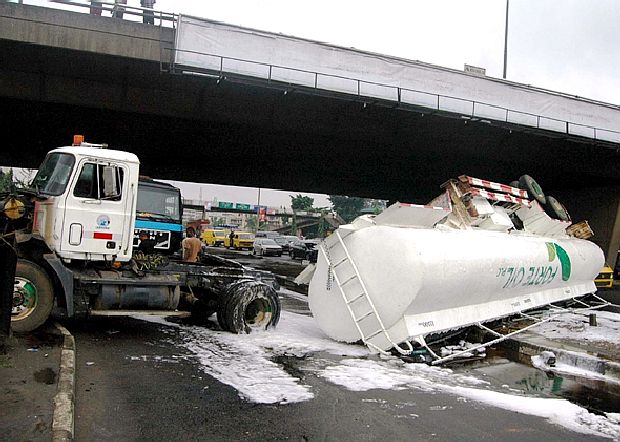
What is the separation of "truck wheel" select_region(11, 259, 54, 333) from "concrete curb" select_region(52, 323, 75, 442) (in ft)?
3.52

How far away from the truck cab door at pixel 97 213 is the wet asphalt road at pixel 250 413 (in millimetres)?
1720

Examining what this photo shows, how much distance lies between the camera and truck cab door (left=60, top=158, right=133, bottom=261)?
7.71 meters

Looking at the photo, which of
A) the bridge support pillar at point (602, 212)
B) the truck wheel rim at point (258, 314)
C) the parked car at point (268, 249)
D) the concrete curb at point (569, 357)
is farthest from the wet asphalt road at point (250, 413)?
the parked car at point (268, 249)

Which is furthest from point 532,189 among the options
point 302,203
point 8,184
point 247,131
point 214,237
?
point 302,203

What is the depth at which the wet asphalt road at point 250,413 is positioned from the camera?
4680 millimetres

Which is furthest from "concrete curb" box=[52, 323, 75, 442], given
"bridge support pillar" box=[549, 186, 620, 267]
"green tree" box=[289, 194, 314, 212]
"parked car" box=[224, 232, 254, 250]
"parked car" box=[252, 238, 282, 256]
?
"green tree" box=[289, 194, 314, 212]

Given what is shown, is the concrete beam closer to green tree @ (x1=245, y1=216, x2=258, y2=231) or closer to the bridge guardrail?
the bridge guardrail

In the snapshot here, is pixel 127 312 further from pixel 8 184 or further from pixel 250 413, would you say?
pixel 8 184

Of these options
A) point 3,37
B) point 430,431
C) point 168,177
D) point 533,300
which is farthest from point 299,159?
point 430,431

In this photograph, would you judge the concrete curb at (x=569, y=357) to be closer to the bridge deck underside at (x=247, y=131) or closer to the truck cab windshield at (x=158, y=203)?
the truck cab windshield at (x=158, y=203)

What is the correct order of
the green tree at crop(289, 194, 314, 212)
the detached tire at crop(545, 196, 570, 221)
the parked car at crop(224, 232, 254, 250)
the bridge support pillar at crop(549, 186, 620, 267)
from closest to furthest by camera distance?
the detached tire at crop(545, 196, 570, 221) < the bridge support pillar at crop(549, 186, 620, 267) < the parked car at crop(224, 232, 254, 250) < the green tree at crop(289, 194, 314, 212)

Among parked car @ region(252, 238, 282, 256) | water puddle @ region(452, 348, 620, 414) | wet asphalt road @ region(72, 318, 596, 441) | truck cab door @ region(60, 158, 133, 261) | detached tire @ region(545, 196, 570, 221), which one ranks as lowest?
wet asphalt road @ region(72, 318, 596, 441)

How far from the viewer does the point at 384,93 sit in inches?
654

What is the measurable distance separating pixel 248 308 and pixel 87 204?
119 inches
